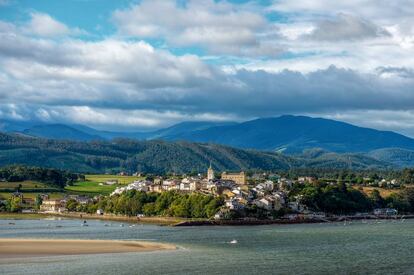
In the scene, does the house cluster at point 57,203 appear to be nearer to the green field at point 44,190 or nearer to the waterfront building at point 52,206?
the waterfront building at point 52,206

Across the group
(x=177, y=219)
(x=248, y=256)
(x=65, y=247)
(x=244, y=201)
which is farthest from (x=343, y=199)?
(x=248, y=256)

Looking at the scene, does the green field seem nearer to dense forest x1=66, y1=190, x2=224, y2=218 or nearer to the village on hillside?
the village on hillside

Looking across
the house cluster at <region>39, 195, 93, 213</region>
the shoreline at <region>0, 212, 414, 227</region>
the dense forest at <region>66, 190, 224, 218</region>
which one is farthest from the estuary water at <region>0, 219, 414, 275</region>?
the house cluster at <region>39, 195, 93, 213</region>

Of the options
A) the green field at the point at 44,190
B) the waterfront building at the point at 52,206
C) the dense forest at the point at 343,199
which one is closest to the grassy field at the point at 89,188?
the green field at the point at 44,190

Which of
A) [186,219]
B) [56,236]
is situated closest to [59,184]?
[186,219]

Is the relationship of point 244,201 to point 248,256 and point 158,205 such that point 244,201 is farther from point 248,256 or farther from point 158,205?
point 248,256

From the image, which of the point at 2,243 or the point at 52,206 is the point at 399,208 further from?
the point at 2,243
